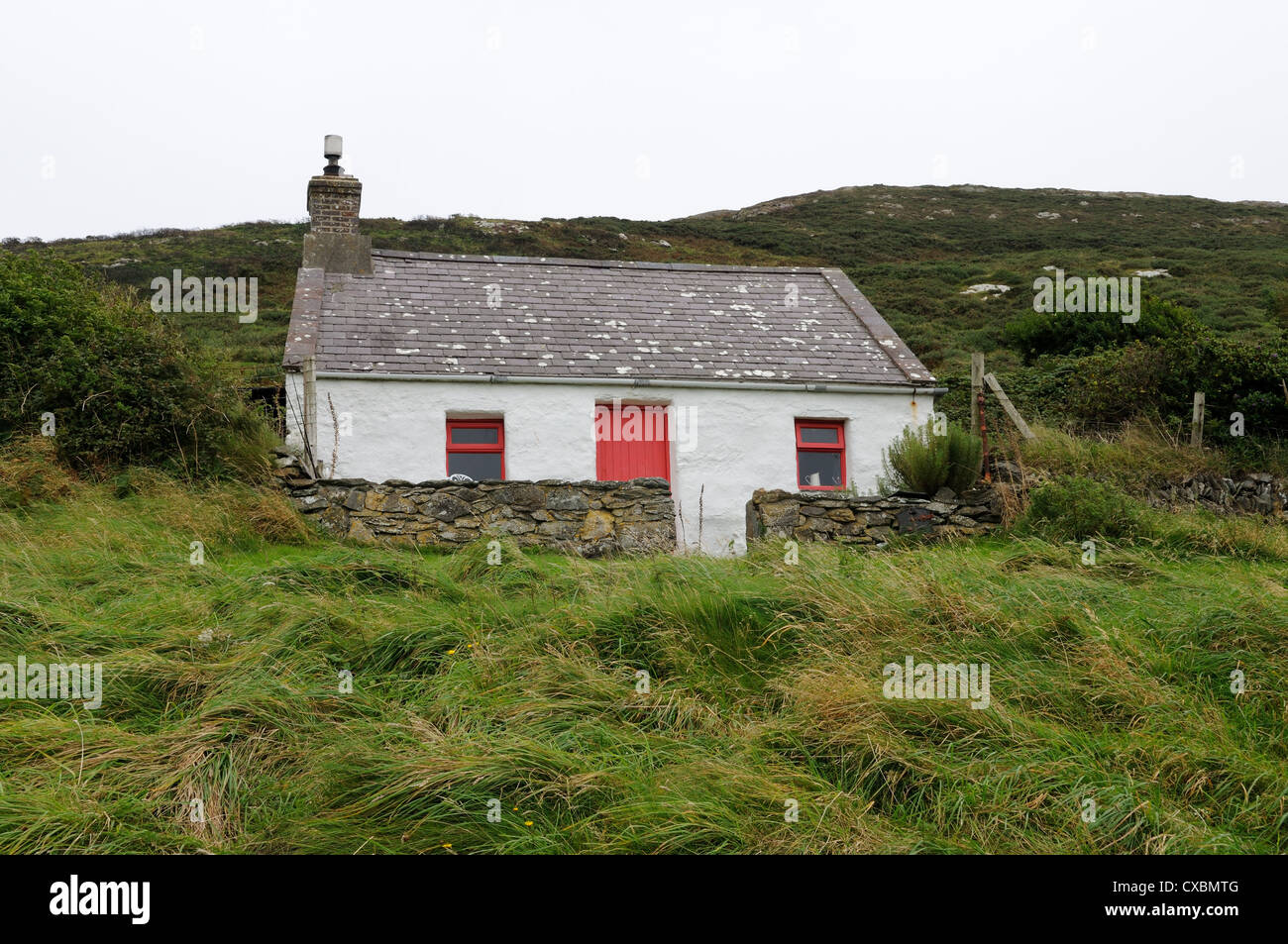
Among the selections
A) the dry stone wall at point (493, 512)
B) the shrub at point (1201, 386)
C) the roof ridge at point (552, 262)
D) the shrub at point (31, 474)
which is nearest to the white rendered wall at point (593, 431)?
the dry stone wall at point (493, 512)

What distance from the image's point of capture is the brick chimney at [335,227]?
17.7 m

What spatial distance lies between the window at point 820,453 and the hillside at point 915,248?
5.58 metres

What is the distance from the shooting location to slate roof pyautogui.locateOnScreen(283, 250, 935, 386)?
15.8m

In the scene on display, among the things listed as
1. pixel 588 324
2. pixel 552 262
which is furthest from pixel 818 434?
pixel 552 262

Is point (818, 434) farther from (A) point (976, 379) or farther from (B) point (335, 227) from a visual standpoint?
(B) point (335, 227)

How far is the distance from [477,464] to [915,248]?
38874 millimetres

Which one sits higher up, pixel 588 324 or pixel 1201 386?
pixel 588 324

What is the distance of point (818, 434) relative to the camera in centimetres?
1642

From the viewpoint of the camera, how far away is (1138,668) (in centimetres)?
654

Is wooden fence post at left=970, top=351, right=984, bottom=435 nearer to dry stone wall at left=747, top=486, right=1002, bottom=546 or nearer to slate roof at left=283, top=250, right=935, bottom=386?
slate roof at left=283, top=250, right=935, bottom=386

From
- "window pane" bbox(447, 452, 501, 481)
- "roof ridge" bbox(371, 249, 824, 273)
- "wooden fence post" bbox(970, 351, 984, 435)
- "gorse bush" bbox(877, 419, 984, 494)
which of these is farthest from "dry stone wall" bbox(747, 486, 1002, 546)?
"roof ridge" bbox(371, 249, 824, 273)

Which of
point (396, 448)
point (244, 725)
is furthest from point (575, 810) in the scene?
point (396, 448)

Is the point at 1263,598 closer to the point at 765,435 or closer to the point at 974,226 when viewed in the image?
the point at 765,435

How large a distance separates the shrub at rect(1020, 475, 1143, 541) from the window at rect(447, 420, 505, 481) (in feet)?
23.5
